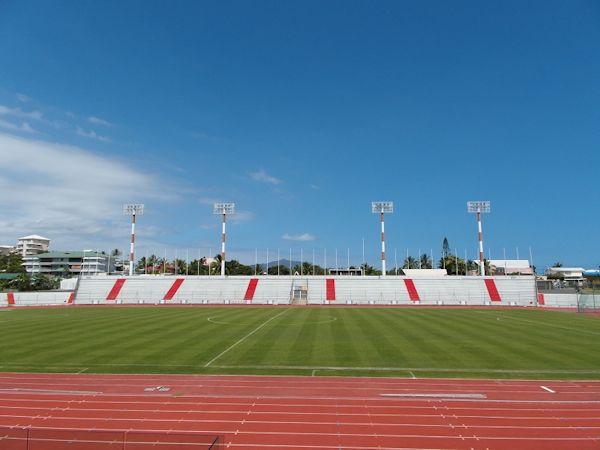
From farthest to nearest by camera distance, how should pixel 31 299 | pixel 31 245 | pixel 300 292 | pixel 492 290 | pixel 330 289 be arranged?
1. pixel 31 245
2. pixel 330 289
3. pixel 300 292
4. pixel 492 290
5. pixel 31 299

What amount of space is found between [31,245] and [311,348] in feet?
669

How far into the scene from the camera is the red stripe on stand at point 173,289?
185 feet

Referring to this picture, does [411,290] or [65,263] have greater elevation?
[65,263]

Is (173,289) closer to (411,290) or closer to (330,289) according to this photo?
(330,289)

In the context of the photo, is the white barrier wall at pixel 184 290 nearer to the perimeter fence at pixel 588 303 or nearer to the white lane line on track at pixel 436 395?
the perimeter fence at pixel 588 303

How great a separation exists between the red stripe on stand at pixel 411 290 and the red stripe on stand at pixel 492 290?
10206 mm

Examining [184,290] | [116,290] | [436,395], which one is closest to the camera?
[436,395]

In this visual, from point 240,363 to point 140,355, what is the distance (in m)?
5.21

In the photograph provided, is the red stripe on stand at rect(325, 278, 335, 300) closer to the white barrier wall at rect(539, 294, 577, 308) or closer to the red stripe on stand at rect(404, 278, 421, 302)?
the red stripe on stand at rect(404, 278, 421, 302)

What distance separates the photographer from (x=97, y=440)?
22.2ft

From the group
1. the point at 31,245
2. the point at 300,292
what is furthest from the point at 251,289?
the point at 31,245

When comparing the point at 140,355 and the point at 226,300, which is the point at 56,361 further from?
the point at 226,300

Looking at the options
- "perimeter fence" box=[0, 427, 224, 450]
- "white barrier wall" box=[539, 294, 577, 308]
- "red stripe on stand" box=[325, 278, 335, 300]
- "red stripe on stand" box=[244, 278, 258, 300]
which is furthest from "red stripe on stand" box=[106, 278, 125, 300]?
"white barrier wall" box=[539, 294, 577, 308]

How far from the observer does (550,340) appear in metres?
22.1
